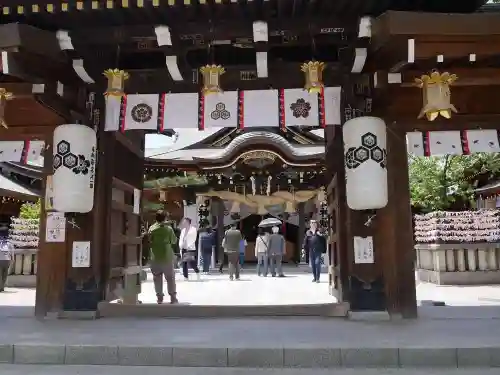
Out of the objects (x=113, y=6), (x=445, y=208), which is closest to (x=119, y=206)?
(x=113, y=6)

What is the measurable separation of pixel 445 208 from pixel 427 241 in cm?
287

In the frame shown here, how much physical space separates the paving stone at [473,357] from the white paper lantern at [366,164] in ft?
8.03

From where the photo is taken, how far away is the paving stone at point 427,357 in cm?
527

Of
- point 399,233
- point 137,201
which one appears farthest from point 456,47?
point 137,201

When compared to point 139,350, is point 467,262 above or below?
above

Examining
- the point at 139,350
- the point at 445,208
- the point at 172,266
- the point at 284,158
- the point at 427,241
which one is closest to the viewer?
the point at 139,350

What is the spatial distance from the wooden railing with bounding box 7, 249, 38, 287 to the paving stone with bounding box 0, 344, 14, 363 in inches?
332

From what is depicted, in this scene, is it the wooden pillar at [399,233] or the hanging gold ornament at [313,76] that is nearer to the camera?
the hanging gold ornament at [313,76]

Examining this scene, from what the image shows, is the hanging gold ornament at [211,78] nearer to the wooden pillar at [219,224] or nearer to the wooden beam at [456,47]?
the wooden beam at [456,47]

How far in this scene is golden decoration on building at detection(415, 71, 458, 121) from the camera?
702cm

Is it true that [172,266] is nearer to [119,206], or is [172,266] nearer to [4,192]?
[119,206]

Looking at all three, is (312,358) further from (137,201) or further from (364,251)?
(137,201)

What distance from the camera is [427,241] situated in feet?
46.7

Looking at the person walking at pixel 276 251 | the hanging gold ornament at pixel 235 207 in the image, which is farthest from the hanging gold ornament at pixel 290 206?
the person walking at pixel 276 251
